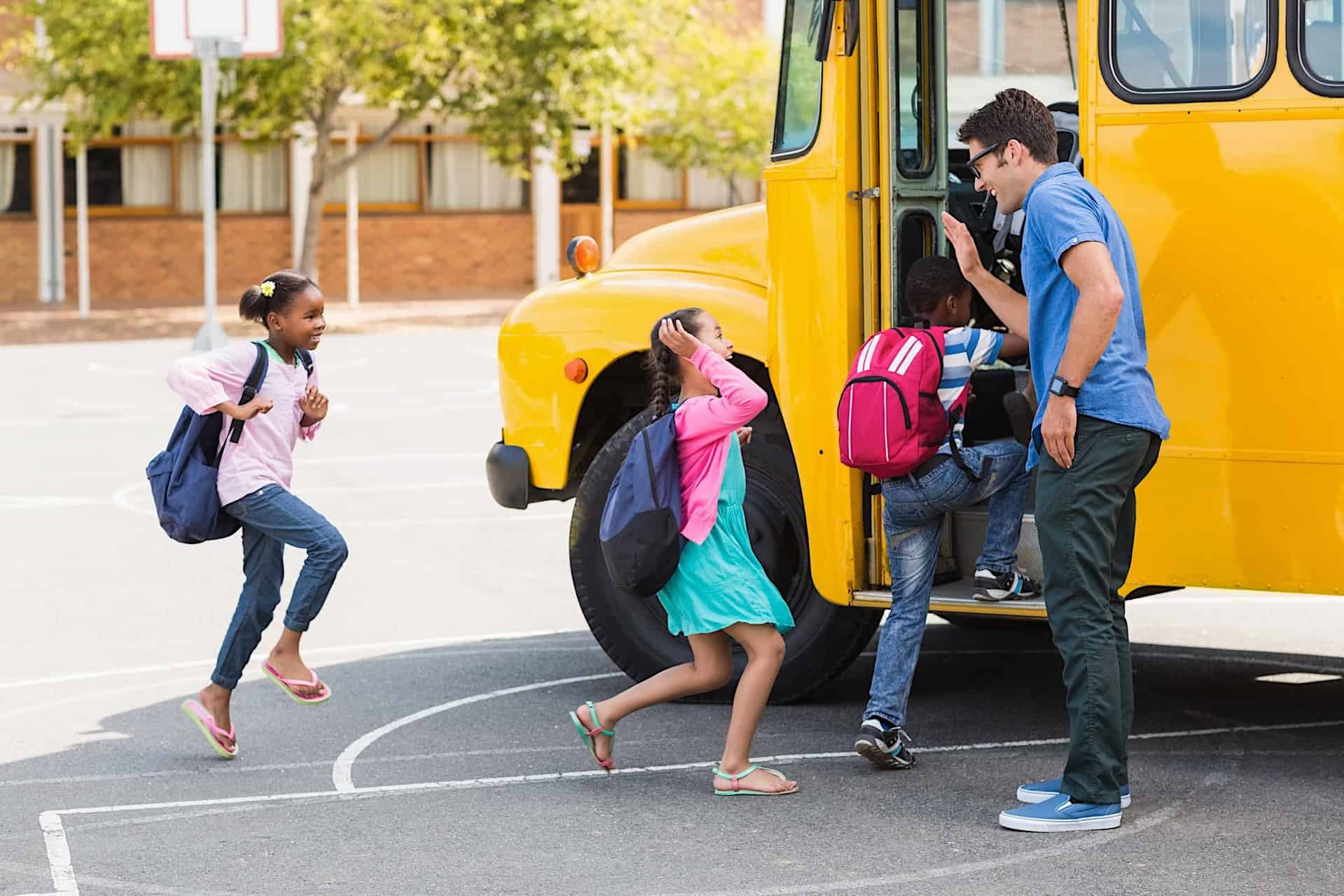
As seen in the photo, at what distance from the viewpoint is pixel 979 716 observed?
698cm

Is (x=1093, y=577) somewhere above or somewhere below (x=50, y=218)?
below

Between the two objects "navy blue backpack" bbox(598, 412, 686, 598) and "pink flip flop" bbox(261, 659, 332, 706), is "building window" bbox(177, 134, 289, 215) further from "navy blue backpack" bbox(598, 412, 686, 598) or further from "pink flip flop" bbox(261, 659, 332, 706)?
"navy blue backpack" bbox(598, 412, 686, 598)

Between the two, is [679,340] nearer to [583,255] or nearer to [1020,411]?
[1020,411]

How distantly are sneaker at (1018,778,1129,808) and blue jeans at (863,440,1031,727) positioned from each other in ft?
1.88

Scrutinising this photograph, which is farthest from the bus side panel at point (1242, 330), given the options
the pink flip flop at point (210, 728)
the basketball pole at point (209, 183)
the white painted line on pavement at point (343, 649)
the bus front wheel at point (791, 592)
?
the basketball pole at point (209, 183)

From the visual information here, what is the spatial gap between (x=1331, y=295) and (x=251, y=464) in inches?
125

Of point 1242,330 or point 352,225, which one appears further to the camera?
point 352,225

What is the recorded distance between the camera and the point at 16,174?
3412 centimetres

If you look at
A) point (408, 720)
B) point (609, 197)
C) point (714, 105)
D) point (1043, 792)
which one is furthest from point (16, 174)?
point (1043, 792)

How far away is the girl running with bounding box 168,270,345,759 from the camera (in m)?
6.43

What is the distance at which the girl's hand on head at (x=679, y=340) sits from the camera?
19.4 feet

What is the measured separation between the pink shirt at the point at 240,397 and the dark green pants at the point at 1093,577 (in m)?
2.36

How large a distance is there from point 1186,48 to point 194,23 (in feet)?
67.8

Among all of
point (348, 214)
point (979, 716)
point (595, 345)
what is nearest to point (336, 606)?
point (595, 345)
